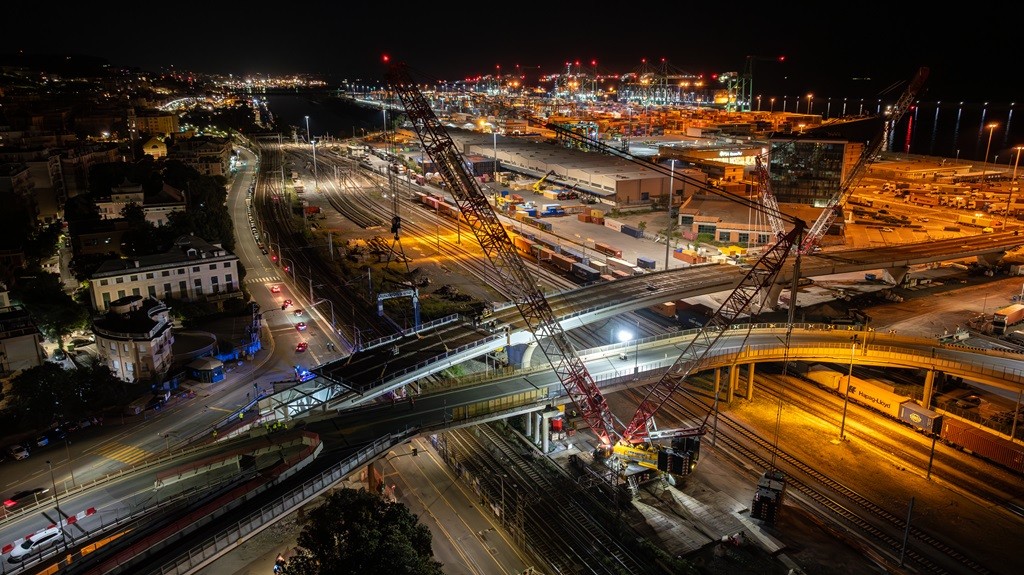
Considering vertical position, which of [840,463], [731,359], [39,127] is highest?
[39,127]

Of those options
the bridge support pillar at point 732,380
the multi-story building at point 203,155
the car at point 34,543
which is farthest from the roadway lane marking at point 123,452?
the multi-story building at point 203,155

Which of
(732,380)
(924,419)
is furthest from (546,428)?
(924,419)

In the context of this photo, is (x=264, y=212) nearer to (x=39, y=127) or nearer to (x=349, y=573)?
(x=39, y=127)

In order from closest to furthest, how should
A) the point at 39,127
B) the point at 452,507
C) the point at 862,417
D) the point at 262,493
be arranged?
1. the point at 262,493
2. the point at 452,507
3. the point at 862,417
4. the point at 39,127

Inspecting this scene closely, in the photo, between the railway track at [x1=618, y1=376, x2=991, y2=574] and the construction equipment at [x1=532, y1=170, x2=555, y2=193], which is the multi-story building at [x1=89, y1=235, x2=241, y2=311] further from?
the construction equipment at [x1=532, y1=170, x2=555, y2=193]

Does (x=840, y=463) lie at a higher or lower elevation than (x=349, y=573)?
lower

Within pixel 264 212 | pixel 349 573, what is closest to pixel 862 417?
pixel 349 573

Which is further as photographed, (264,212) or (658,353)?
(264,212)
